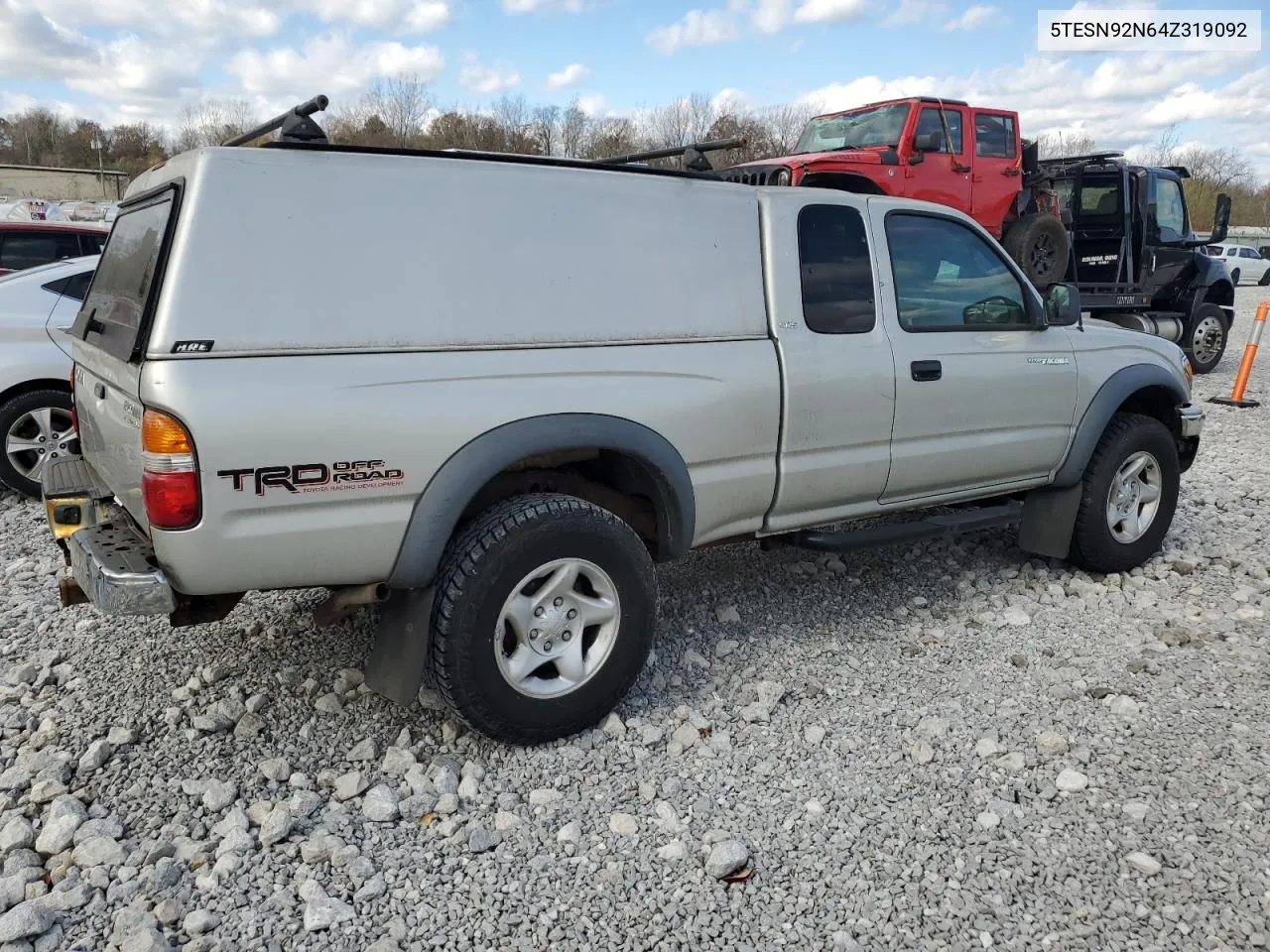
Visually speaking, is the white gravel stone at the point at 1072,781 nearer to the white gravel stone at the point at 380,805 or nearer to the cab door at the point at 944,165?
the white gravel stone at the point at 380,805

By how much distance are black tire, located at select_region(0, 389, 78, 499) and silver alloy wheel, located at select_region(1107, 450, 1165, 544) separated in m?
5.97

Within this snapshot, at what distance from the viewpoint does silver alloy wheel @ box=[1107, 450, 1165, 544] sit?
200 inches

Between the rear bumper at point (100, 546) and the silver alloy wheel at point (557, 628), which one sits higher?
the rear bumper at point (100, 546)

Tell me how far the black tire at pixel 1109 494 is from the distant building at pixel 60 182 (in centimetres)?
4733

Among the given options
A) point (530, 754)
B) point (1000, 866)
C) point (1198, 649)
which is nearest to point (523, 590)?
point (530, 754)

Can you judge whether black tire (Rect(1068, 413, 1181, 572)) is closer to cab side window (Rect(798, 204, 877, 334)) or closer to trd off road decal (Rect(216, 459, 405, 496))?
cab side window (Rect(798, 204, 877, 334))

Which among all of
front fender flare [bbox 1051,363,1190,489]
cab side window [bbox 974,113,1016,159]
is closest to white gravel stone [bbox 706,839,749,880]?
front fender flare [bbox 1051,363,1190,489]

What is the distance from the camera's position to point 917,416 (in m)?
4.16

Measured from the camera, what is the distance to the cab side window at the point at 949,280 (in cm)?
419

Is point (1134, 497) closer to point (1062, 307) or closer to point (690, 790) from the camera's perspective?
point (1062, 307)

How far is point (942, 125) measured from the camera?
424 inches

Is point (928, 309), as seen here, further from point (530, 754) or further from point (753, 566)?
point (530, 754)

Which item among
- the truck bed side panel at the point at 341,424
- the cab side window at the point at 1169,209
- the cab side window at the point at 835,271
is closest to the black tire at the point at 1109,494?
Result: the cab side window at the point at 835,271

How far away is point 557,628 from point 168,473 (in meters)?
Result: 1.32
